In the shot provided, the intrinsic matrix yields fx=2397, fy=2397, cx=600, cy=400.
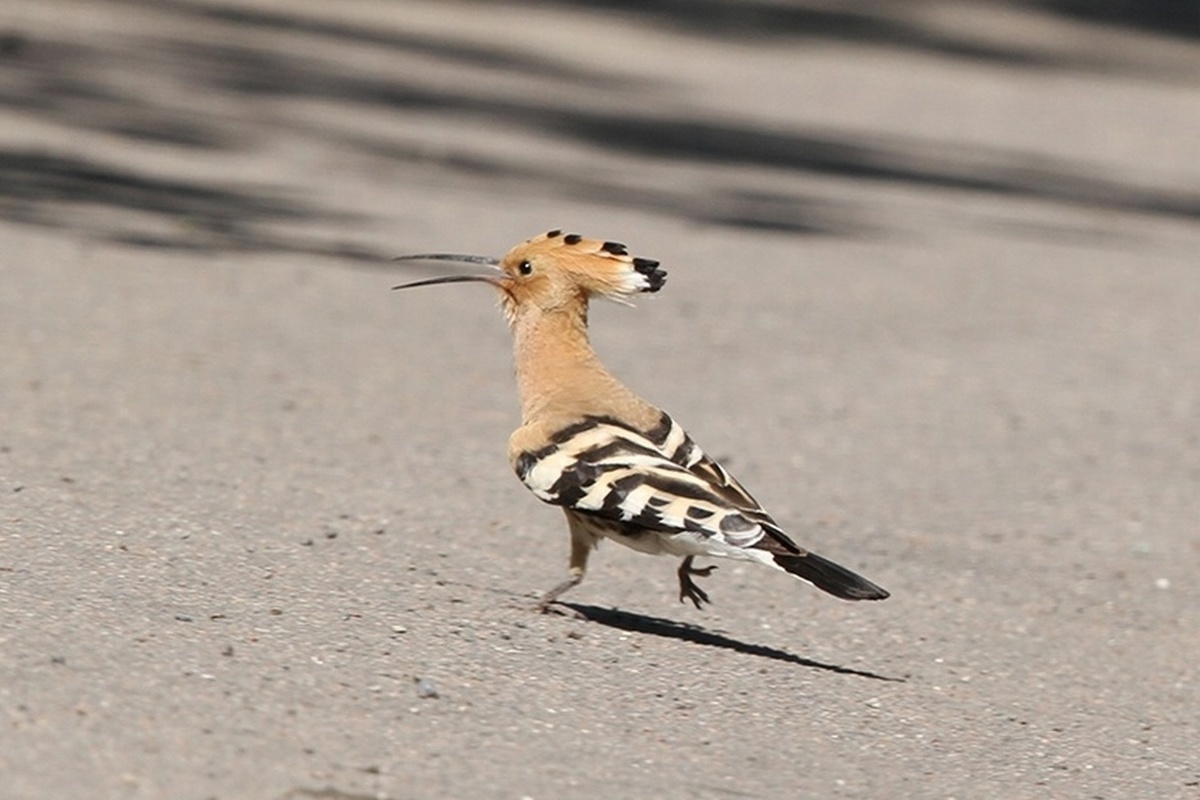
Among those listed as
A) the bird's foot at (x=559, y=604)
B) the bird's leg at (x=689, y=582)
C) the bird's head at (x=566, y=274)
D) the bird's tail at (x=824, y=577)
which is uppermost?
the bird's head at (x=566, y=274)

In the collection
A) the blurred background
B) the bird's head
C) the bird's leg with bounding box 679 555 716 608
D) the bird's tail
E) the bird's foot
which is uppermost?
the blurred background

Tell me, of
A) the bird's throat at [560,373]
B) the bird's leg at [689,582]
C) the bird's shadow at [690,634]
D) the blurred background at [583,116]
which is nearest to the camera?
the bird's throat at [560,373]

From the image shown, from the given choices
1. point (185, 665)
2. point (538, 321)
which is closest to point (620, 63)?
point (538, 321)

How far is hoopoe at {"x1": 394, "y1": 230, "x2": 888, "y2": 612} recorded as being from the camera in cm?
617

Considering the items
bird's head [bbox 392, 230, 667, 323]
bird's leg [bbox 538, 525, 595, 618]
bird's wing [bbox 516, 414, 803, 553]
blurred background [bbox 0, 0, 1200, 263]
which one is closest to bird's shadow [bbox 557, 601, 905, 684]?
Result: bird's leg [bbox 538, 525, 595, 618]

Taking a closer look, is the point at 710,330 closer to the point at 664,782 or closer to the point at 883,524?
the point at 883,524

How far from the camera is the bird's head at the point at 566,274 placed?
6.85 m

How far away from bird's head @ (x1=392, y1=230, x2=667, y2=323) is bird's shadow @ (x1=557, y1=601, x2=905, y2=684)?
2.96ft

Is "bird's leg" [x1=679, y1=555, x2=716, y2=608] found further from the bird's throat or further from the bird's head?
the bird's head

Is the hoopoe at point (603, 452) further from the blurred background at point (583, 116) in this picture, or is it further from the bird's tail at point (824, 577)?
the blurred background at point (583, 116)

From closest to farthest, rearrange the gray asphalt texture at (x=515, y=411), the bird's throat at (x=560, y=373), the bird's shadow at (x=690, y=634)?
the gray asphalt texture at (x=515, y=411) → the bird's throat at (x=560, y=373) → the bird's shadow at (x=690, y=634)

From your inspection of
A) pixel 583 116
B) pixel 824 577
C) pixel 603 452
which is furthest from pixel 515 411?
pixel 583 116

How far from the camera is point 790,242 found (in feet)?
49.4

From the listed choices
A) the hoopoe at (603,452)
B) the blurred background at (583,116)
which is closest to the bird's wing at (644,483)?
the hoopoe at (603,452)
